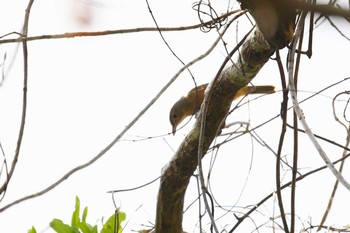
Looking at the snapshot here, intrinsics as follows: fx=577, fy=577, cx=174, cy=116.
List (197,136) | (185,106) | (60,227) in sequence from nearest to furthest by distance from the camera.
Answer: (197,136)
(60,227)
(185,106)

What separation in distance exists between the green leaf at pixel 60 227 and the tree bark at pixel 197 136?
0.33 meters

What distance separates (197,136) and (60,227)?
0.66 metres

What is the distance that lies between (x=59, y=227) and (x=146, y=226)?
0.36m

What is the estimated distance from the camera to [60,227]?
86.0 inches

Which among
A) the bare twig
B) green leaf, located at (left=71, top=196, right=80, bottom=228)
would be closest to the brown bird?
green leaf, located at (left=71, top=196, right=80, bottom=228)

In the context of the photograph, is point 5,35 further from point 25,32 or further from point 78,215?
point 78,215

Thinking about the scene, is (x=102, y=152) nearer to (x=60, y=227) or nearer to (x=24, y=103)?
(x=24, y=103)

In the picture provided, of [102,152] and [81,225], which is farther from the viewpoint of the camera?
[81,225]

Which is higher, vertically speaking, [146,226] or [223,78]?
[223,78]

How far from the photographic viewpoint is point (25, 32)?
1.76 metres

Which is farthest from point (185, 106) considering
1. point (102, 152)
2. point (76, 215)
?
point (102, 152)

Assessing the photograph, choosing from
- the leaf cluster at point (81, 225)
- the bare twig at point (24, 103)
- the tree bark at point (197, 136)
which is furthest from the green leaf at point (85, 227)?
the bare twig at point (24, 103)

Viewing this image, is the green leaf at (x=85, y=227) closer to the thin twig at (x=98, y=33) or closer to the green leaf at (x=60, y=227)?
the green leaf at (x=60, y=227)

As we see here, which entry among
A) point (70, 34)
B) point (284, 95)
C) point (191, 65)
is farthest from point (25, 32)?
point (284, 95)
